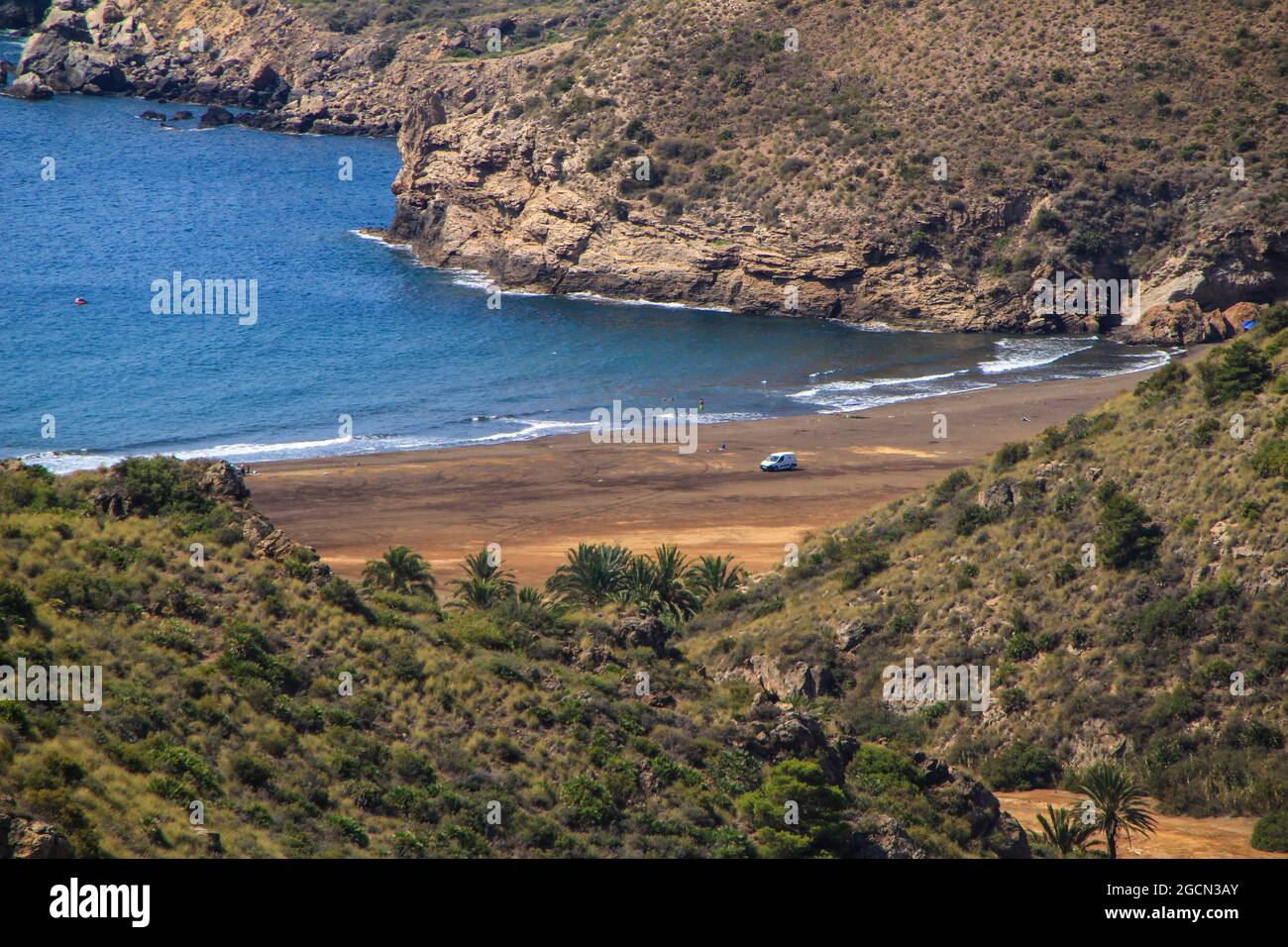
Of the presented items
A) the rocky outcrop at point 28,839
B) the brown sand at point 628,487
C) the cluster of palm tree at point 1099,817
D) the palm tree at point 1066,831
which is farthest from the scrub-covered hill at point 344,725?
the brown sand at point 628,487

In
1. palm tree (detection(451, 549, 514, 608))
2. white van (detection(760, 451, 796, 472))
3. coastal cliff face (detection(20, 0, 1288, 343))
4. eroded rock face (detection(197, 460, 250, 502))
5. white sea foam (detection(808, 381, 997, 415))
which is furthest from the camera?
coastal cliff face (detection(20, 0, 1288, 343))

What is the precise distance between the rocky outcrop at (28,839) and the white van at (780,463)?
4779cm

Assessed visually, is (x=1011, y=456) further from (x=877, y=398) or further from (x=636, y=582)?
(x=877, y=398)

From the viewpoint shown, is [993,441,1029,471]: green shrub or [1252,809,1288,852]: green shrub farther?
Answer: [993,441,1029,471]: green shrub

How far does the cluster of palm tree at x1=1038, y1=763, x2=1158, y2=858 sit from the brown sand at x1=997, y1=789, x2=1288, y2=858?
17.3 inches

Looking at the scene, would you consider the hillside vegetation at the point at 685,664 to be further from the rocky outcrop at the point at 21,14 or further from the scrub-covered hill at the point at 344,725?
the rocky outcrop at the point at 21,14

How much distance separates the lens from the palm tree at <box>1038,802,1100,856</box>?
86.1ft

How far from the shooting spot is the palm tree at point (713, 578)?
4331 cm

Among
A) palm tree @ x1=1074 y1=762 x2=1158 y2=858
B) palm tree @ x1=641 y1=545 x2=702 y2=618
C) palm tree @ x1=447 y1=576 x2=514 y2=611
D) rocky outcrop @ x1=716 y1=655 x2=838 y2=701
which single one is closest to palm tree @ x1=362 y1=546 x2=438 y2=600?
palm tree @ x1=447 y1=576 x2=514 y2=611

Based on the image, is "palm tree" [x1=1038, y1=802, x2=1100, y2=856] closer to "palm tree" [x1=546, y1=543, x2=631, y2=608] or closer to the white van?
"palm tree" [x1=546, y1=543, x2=631, y2=608]

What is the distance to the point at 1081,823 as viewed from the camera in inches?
1055

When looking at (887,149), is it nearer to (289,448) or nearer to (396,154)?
(289,448)

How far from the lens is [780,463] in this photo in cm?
6144
